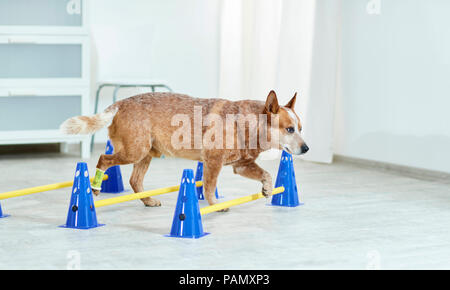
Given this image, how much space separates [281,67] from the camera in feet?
16.1

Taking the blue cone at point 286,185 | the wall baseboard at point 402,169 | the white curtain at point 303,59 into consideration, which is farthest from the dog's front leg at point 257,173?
the white curtain at point 303,59

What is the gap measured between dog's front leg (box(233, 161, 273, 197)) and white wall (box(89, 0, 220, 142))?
240 centimetres

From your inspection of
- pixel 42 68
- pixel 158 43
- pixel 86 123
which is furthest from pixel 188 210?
pixel 158 43

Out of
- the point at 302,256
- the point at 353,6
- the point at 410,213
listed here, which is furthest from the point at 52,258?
the point at 353,6

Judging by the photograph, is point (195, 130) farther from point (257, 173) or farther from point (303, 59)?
point (303, 59)

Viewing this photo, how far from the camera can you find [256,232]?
2.69 m

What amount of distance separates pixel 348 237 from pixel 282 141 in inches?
20.6

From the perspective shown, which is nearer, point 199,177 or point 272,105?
point 272,105

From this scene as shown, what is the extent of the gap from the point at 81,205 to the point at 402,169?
8.06 feet

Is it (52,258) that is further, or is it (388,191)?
(388,191)

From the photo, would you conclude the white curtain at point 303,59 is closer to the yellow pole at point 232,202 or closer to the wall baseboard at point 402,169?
the wall baseboard at point 402,169

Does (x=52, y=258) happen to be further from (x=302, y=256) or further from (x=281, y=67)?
(x=281, y=67)

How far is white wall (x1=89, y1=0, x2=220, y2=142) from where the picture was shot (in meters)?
5.37

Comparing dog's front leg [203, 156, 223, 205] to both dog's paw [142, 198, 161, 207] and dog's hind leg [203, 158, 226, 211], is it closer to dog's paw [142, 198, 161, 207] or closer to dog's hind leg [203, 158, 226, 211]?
dog's hind leg [203, 158, 226, 211]
